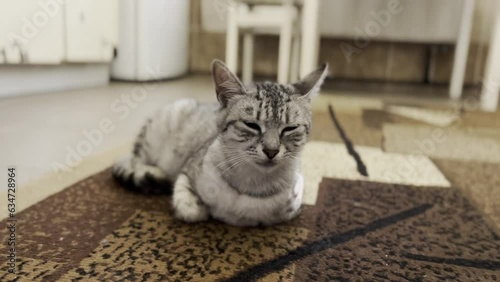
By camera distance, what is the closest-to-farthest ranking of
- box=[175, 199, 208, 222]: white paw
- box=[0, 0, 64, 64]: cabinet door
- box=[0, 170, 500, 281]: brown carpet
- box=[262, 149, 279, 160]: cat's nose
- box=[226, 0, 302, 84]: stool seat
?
box=[0, 170, 500, 281]: brown carpet, box=[262, 149, 279, 160]: cat's nose, box=[175, 199, 208, 222]: white paw, box=[0, 0, 64, 64]: cabinet door, box=[226, 0, 302, 84]: stool seat

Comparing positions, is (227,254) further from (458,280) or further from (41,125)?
(41,125)

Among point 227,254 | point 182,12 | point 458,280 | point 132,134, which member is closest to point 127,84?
point 182,12

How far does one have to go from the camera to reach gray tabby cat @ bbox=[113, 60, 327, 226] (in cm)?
100

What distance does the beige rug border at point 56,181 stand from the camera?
1121 millimetres

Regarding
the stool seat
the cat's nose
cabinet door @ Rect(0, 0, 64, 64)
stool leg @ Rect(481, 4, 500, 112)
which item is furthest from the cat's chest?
stool leg @ Rect(481, 4, 500, 112)

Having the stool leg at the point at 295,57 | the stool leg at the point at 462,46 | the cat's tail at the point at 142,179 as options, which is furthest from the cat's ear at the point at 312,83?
the stool leg at the point at 462,46

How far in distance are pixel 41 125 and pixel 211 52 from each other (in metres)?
2.92

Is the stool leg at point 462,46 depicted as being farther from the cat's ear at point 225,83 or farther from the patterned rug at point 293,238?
the cat's ear at point 225,83

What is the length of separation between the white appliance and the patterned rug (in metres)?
2.34

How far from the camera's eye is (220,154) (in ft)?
3.58

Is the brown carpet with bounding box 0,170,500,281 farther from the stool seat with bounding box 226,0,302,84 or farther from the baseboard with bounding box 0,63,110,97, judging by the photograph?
the stool seat with bounding box 226,0,302,84

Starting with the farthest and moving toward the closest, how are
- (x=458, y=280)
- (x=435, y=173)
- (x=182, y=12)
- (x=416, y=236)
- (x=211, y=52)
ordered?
(x=211, y=52) → (x=182, y=12) → (x=435, y=173) → (x=416, y=236) → (x=458, y=280)

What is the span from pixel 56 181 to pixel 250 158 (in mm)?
642

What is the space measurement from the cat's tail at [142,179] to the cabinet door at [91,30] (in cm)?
187
